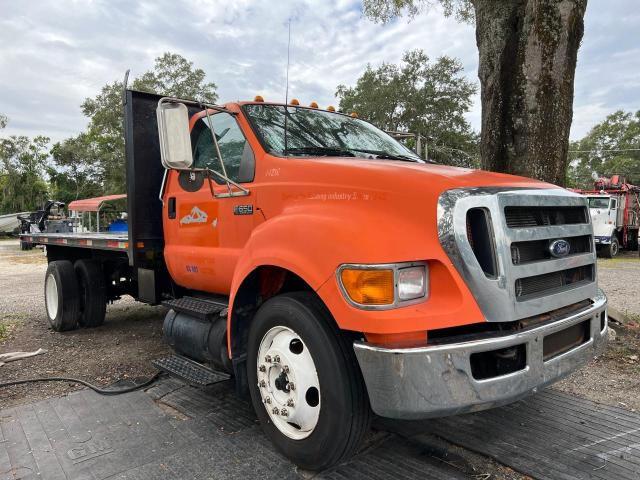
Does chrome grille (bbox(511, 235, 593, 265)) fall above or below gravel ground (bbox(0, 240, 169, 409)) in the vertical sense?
above

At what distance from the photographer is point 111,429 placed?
3.34 metres

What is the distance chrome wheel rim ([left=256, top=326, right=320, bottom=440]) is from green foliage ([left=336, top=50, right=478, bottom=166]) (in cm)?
2902

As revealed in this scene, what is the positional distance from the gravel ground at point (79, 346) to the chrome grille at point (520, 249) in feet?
11.2

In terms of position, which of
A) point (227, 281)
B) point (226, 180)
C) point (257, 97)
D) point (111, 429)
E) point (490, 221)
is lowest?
point (111, 429)

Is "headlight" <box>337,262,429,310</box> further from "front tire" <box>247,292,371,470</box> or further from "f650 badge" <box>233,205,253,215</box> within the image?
"f650 badge" <box>233,205,253,215</box>

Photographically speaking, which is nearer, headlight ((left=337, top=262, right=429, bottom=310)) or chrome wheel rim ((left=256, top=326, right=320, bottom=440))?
headlight ((left=337, top=262, right=429, bottom=310))

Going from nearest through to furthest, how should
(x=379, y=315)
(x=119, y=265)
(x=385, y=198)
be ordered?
(x=379, y=315)
(x=385, y=198)
(x=119, y=265)

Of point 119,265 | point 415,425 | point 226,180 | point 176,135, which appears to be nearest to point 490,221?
point 415,425

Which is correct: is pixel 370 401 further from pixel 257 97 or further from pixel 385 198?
pixel 257 97

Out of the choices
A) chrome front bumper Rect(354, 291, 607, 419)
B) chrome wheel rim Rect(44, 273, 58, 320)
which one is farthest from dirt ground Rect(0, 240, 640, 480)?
A: chrome front bumper Rect(354, 291, 607, 419)

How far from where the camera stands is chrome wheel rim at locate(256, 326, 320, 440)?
2.62m

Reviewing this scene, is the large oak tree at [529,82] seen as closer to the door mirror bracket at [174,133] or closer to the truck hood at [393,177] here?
the truck hood at [393,177]

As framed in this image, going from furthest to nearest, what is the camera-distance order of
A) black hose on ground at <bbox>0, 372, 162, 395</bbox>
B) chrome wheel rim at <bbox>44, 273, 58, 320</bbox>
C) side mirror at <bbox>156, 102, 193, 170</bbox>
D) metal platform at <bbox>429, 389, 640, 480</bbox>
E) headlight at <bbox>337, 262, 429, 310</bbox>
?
chrome wheel rim at <bbox>44, 273, 58, 320</bbox> < black hose on ground at <bbox>0, 372, 162, 395</bbox> < side mirror at <bbox>156, 102, 193, 170</bbox> < metal platform at <bbox>429, 389, 640, 480</bbox> < headlight at <bbox>337, 262, 429, 310</bbox>

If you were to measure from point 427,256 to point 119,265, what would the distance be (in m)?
4.78
